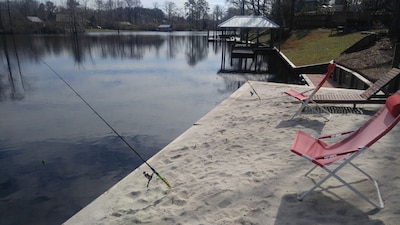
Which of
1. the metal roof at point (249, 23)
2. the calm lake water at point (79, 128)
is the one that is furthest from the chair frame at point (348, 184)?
the metal roof at point (249, 23)

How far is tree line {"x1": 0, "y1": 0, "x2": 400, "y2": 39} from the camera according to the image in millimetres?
36500

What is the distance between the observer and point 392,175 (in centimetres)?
331

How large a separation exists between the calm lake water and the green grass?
381 cm

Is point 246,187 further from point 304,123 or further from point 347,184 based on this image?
point 304,123

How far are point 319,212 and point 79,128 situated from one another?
613 cm

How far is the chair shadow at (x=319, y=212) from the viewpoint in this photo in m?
2.65

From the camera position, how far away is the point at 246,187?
3.37 meters

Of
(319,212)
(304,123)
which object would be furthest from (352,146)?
(304,123)

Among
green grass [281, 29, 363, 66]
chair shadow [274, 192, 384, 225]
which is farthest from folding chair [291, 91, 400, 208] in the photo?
green grass [281, 29, 363, 66]

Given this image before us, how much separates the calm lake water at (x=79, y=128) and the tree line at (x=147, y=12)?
450 inches

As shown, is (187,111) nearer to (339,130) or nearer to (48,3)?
(339,130)

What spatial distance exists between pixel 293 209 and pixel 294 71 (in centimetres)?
1279

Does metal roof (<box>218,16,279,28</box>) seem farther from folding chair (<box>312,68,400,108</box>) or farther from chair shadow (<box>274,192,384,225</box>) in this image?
chair shadow (<box>274,192,384,225</box>)

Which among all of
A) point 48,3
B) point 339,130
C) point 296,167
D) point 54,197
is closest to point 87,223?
point 54,197
